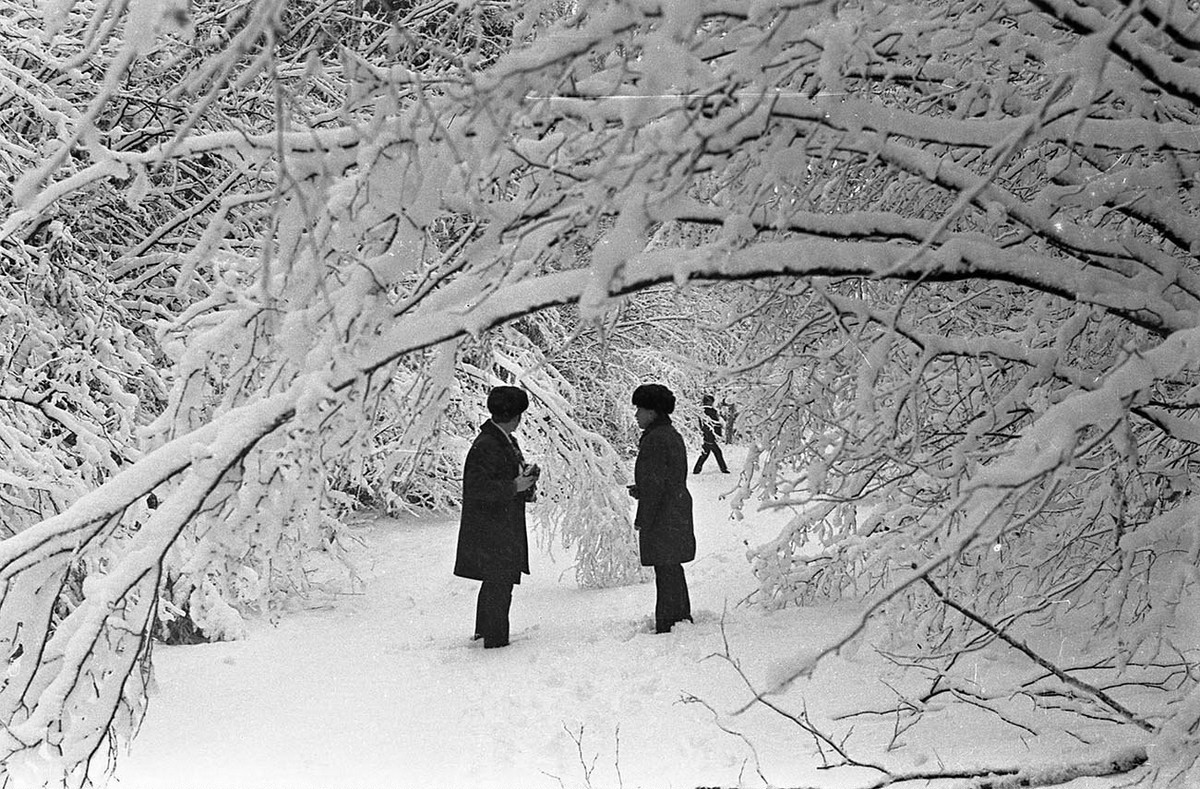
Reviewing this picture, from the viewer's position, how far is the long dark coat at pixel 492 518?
7.24m

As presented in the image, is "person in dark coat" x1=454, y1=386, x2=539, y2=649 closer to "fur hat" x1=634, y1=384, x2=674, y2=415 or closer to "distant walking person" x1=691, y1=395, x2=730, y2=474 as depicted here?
"fur hat" x1=634, y1=384, x2=674, y2=415

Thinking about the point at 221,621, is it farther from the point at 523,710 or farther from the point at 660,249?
the point at 660,249

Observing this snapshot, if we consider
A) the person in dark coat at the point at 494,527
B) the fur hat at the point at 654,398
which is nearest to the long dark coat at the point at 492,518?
the person in dark coat at the point at 494,527

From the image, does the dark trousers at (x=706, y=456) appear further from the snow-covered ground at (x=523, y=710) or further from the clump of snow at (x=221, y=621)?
the clump of snow at (x=221, y=621)

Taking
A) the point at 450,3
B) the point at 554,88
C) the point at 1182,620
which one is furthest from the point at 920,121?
the point at 1182,620

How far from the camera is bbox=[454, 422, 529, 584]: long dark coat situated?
7242 mm

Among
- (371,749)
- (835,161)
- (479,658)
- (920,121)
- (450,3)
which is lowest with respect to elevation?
(371,749)

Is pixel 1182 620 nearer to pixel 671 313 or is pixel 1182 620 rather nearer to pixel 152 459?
pixel 152 459

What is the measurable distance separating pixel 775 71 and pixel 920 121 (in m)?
0.36

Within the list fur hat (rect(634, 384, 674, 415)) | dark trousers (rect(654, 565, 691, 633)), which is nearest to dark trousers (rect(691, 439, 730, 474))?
fur hat (rect(634, 384, 674, 415))

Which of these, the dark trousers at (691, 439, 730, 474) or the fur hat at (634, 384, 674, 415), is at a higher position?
the dark trousers at (691, 439, 730, 474)

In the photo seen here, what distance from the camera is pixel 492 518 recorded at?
291 inches

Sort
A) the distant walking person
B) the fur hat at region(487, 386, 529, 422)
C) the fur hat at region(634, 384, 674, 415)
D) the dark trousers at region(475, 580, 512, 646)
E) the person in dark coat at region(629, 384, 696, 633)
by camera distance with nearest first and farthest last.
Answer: the dark trousers at region(475, 580, 512, 646), the person in dark coat at region(629, 384, 696, 633), the fur hat at region(487, 386, 529, 422), the fur hat at region(634, 384, 674, 415), the distant walking person

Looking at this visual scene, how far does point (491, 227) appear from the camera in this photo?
2.44 metres
